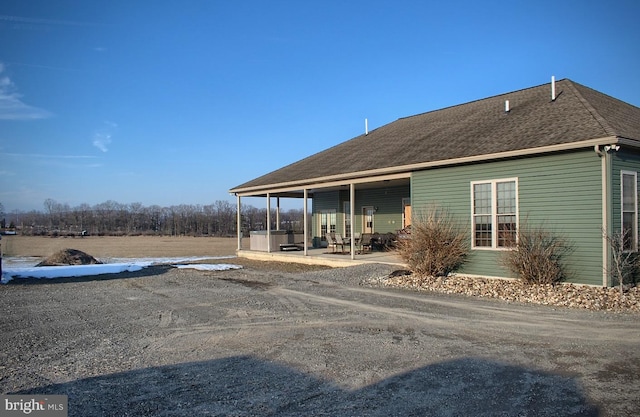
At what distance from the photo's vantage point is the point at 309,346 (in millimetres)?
6582

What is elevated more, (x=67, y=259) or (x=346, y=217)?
(x=346, y=217)

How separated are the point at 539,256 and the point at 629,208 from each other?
236 centimetres

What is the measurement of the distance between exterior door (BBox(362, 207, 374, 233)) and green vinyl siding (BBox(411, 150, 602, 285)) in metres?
9.12

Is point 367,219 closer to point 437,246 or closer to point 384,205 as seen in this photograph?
point 384,205

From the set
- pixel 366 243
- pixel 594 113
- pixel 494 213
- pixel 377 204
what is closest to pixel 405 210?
pixel 377 204

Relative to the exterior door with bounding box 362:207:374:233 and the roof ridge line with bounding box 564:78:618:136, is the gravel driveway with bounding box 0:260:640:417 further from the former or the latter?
the exterior door with bounding box 362:207:374:233

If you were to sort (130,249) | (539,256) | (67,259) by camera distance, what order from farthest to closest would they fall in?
(130,249) < (67,259) < (539,256)

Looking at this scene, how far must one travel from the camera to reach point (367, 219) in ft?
74.1

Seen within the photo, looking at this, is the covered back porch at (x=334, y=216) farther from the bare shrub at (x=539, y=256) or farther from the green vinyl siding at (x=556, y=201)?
the bare shrub at (x=539, y=256)

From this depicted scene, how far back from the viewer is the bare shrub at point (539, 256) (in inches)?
424

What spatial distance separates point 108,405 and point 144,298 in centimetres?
709

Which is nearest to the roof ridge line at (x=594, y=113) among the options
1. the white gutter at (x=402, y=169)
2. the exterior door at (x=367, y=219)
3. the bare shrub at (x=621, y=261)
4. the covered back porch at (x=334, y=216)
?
the white gutter at (x=402, y=169)

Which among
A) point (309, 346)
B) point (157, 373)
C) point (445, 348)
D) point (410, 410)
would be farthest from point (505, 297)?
point (157, 373)

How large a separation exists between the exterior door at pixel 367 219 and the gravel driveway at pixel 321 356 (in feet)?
37.6
